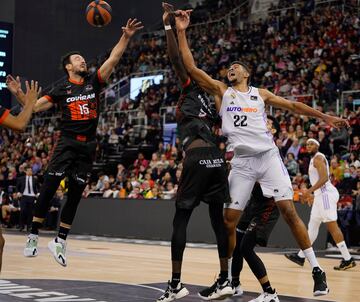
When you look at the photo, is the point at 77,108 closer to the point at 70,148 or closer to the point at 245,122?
the point at 70,148

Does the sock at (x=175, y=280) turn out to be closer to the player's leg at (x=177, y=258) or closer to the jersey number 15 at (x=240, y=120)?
the player's leg at (x=177, y=258)

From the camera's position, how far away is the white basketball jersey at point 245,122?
6.78 meters

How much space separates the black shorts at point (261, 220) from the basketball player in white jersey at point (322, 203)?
302cm

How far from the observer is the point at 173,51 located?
656 cm

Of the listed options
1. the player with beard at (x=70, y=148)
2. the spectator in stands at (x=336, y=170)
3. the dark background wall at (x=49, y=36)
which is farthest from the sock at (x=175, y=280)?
the dark background wall at (x=49, y=36)

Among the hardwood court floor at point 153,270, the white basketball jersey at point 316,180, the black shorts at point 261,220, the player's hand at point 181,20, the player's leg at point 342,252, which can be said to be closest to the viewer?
the player's hand at point 181,20

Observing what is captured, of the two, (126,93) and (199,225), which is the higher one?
(126,93)

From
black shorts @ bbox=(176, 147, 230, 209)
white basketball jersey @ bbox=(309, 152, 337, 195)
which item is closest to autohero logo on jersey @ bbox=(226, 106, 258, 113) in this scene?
black shorts @ bbox=(176, 147, 230, 209)

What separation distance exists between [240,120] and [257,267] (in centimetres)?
151

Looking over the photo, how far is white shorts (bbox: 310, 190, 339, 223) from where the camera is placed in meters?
11.0

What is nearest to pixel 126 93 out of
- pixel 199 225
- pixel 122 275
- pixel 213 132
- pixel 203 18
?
pixel 203 18

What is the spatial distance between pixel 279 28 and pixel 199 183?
1908cm

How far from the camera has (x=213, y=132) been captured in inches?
273

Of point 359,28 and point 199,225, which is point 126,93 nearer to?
point 359,28
